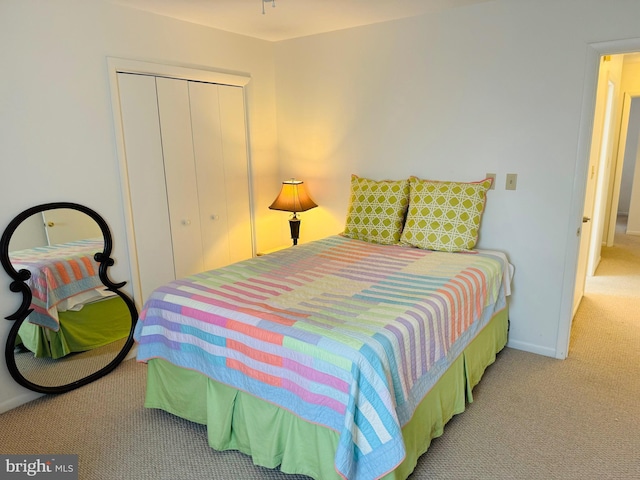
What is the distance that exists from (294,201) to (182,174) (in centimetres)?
91

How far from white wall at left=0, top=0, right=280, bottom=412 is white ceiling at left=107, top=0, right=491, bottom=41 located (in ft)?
0.52

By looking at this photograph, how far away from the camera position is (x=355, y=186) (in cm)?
331

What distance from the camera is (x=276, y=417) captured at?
70.0 inches

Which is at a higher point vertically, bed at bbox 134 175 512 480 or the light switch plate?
the light switch plate

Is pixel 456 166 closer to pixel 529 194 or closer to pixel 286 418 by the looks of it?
pixel 529 194

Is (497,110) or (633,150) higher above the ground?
(497,110)

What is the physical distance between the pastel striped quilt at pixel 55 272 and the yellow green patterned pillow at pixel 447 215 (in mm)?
2039

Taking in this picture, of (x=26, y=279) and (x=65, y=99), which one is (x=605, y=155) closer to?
(x=65, y=99)

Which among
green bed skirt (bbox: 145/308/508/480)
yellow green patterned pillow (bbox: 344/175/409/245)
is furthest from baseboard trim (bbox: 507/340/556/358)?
yellow green patterned pillow (bbox: 344/175/409/245)

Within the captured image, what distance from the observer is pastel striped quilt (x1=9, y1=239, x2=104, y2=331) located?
7.80ft

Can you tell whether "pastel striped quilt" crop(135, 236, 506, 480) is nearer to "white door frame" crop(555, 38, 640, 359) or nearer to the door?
"white door frame" crop(555, 38, 640, 359)

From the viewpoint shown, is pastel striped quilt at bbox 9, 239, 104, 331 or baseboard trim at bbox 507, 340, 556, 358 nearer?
pastel striped quilt at bbox 9, 239, 104, 331

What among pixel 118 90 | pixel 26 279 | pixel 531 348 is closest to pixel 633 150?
pixel 531 348

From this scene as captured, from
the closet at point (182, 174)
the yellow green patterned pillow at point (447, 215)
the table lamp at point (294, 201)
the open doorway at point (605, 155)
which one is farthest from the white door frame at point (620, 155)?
the closet at point (182, 174)
